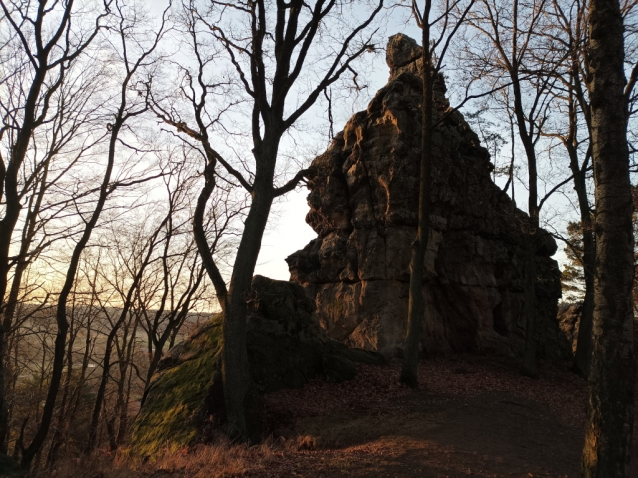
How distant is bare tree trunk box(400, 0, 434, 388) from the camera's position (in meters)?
10.7

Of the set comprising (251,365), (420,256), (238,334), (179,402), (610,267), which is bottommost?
(179,402)

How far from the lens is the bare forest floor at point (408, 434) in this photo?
524 centimetres

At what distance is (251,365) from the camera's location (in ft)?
32.0

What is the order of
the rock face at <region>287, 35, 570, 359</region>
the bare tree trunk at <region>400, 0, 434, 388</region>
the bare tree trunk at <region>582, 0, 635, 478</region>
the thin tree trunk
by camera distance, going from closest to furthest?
the bare tree trunk at <region>582, 0, 635, 478</region>, the thin tree trunk, the bare tree trunk at <region>400, 0, 434, 388</region>, the rock face at <region>287, 35, 570, 359</region>

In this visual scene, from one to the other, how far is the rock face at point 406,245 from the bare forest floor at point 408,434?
291 centimetres

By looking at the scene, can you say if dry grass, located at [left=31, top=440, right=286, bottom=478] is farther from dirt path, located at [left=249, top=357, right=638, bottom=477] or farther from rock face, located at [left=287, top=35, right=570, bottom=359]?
rock face, located at [left=287, top=35, right=570, bottom=359]

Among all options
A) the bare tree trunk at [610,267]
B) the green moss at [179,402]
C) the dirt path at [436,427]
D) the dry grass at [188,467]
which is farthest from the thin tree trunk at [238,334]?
the bare tree trunk at [610,267]

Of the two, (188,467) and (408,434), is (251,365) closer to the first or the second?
(408,434)

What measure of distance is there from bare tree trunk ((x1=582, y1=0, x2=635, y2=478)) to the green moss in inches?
245

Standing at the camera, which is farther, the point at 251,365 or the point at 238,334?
the point at 251,365

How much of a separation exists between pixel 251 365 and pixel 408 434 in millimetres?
3964

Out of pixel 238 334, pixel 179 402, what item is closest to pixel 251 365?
pixel 179 402

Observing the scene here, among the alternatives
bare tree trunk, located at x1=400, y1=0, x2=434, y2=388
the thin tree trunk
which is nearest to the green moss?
the thin tree trunk

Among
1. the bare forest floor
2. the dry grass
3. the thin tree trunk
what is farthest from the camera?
the thin tree trunk
